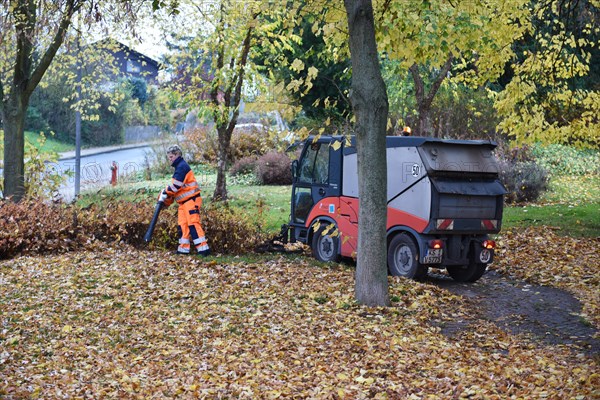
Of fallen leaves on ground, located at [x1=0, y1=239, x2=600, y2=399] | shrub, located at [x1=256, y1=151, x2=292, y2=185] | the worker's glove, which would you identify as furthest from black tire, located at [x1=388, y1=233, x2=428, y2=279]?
shrub, located at [x1=256, y1=151, x2=292, y2=185]

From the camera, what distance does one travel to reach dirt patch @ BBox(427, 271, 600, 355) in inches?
365

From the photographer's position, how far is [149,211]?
14.2 m

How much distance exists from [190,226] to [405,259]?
11.6 ft

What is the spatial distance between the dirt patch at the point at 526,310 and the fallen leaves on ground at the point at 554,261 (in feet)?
0.75

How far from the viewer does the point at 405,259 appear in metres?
12.1

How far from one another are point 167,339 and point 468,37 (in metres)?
6.50

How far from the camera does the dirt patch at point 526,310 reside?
927 cm

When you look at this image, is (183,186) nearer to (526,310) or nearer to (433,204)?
(433,204)

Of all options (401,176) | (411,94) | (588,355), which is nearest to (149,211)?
(401,176)

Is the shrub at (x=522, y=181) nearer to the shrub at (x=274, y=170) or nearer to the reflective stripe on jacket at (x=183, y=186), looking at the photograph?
the shrub at (x=274, y=170)

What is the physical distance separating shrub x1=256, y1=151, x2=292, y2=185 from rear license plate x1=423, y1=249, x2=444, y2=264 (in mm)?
15781

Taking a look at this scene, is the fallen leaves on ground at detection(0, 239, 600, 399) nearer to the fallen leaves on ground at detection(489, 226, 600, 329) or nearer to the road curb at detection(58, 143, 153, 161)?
the fallen leaves on ground at detection(489, 226, 600, 329)

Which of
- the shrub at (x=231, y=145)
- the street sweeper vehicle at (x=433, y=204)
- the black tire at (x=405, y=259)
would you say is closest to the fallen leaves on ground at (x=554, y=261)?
the street sweeper vehicle at (x=433, y=204)

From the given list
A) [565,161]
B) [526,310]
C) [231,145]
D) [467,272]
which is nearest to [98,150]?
[231,145]
